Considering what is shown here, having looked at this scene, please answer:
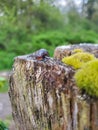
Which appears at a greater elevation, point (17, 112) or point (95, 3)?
point (95, 3)

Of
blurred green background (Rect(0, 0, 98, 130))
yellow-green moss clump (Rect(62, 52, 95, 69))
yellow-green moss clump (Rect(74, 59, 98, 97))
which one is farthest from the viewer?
blurred green background (Rect(0, 0, 98, 130))

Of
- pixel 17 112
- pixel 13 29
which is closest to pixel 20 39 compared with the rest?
pixel 13 29

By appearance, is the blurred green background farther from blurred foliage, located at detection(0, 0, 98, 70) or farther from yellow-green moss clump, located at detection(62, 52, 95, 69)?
yellow-green moss clump, located at detection(62, 52, 95, 69)

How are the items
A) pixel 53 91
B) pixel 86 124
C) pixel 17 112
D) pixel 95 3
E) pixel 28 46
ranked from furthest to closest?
pixel 95 3, pixel 28 46, pixel 17 112, pixel 53 91, pixel 86 124

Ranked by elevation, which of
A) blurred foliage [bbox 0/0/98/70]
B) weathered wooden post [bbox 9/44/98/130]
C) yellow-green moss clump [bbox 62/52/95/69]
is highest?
blurred foliage [bbox 0/0/98/70]

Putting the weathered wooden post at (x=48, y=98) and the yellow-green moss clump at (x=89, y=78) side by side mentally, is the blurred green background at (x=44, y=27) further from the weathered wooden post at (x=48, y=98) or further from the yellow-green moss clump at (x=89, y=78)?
the yellow-green moss clump at (x=89, y=78)

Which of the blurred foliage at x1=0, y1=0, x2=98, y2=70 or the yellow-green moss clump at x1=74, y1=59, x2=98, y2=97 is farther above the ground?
the blurred foliage at x1=0, y1=0, x2=98, y2=70

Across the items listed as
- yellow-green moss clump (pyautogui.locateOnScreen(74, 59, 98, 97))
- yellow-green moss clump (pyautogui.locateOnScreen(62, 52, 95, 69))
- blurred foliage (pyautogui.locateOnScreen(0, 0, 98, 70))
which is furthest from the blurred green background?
yellow-green moss clump (pyautogui.locateOnScreen(74, 59, 98, 97))

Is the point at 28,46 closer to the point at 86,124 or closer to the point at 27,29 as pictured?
the point at 27,29

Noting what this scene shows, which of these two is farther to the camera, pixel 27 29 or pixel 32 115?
pixel 27 29
